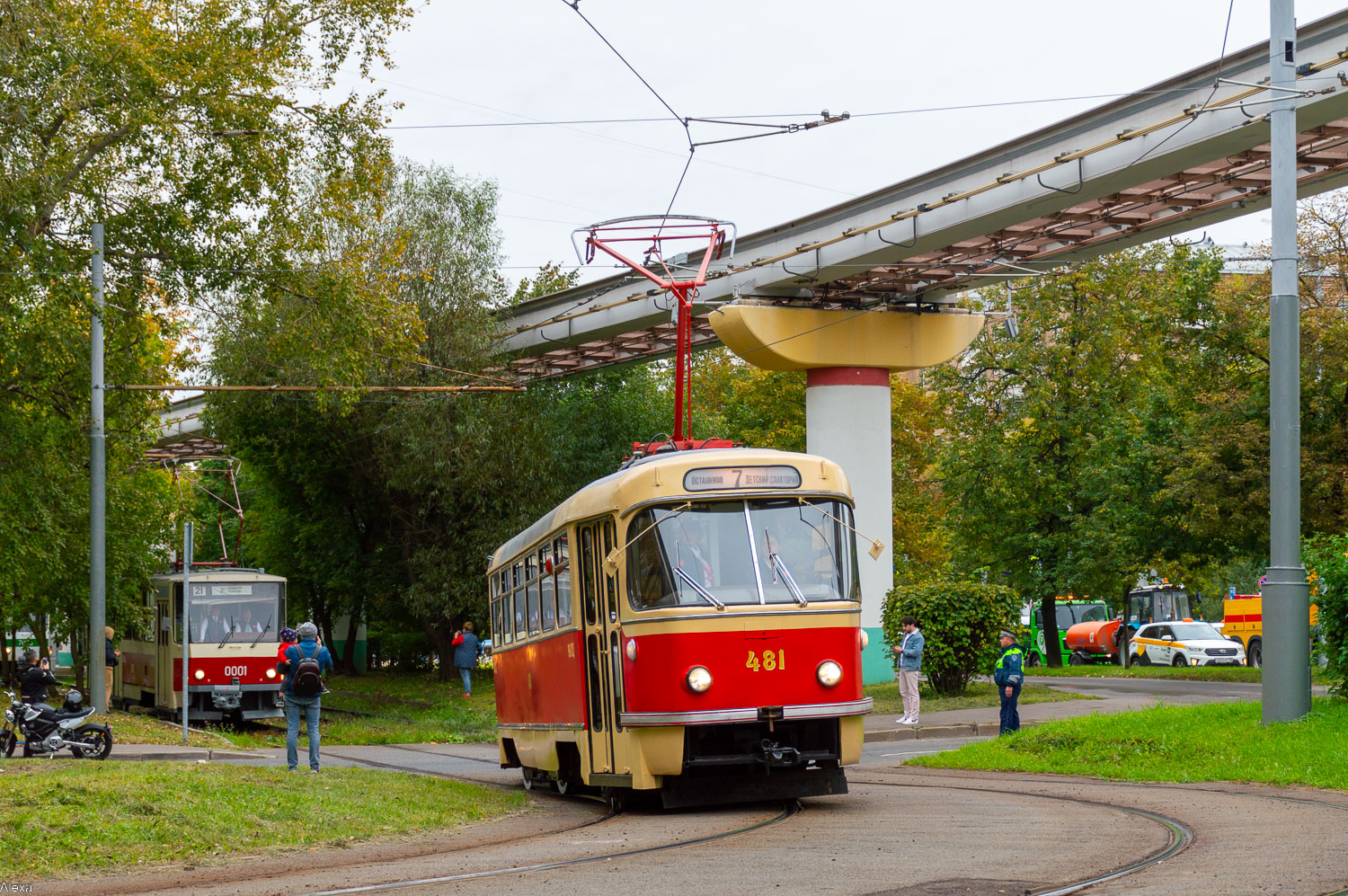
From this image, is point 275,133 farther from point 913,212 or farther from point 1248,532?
point 1248,532

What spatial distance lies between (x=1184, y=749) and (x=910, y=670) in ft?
25.7

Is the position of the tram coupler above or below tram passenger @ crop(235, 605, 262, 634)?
above

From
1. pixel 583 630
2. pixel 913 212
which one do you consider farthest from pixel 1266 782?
pixel 913 212

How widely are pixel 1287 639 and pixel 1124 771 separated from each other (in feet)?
6.95

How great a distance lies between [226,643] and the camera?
30391 millimetres

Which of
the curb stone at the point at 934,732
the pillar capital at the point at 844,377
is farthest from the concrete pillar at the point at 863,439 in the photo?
the curb stone at the point at 934,732

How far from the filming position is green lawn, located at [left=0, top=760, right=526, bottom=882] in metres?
9.87

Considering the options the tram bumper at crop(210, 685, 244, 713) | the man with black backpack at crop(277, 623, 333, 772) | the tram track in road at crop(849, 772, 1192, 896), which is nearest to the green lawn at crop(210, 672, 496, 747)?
the tram bumper at crop(210, 685, 244, 713)

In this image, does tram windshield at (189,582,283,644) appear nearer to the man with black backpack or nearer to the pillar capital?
the pillar capital

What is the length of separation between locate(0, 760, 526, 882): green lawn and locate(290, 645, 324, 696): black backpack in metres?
2.09

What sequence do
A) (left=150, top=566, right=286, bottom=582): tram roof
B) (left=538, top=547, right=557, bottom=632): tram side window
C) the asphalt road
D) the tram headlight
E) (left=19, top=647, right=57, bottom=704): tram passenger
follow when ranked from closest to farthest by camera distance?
the asphalt road
the tram headlight
(left=538, top=547, right=557, bottom=632): tram side window
(left=19, top=647, right=57, bottom=704): tram passenger
(left=150, top=566, right=286, bottom=582): tram roof

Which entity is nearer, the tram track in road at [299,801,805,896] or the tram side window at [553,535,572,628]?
the tram track in road at [299,801,805,896]

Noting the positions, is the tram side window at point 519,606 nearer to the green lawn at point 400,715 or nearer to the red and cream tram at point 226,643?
the green lawn at point 400,715

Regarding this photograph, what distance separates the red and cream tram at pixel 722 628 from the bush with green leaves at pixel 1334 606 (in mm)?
6030
